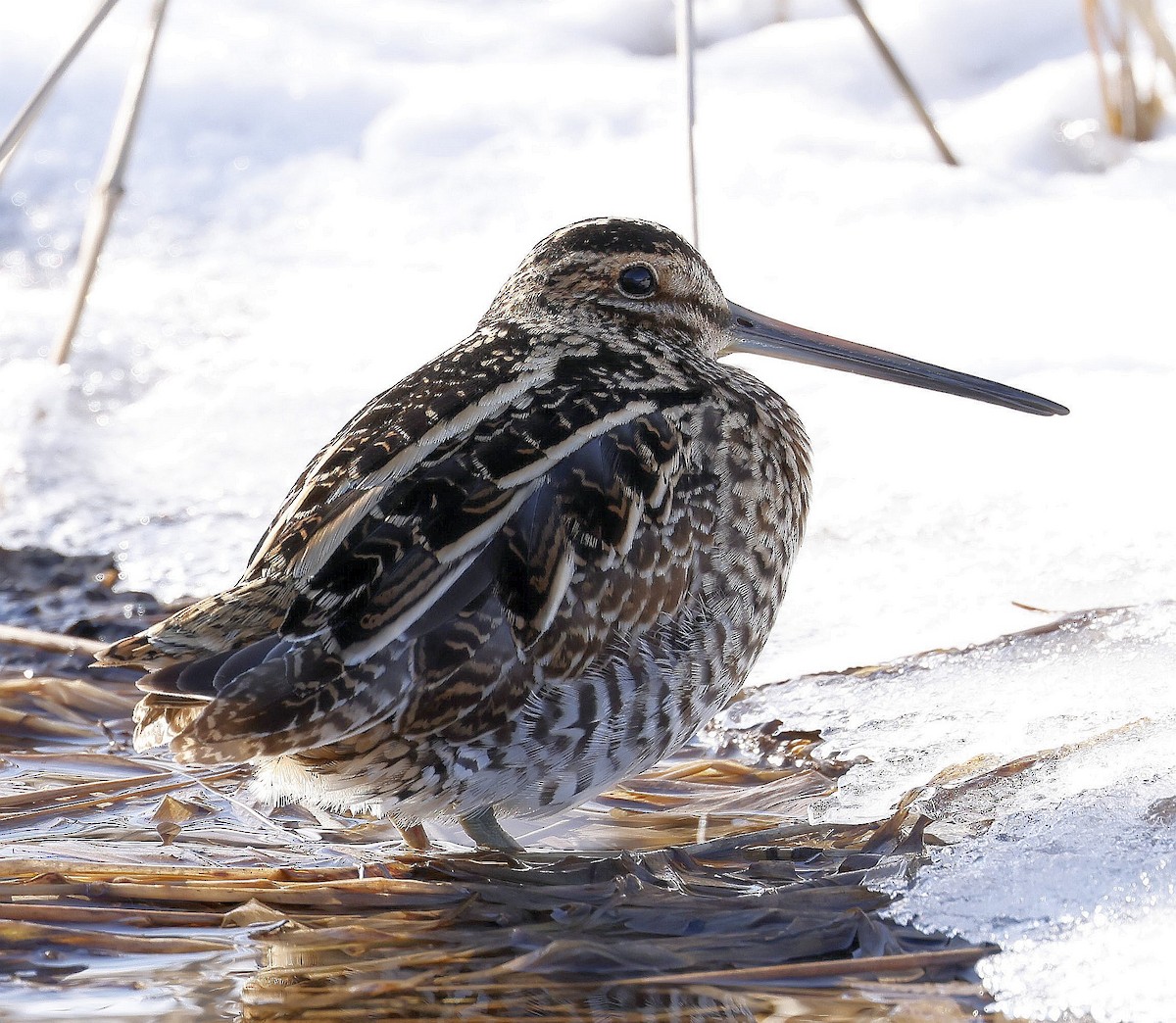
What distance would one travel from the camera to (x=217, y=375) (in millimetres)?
4797

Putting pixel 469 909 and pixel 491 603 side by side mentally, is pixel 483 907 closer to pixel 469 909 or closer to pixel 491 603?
pixel 469 909

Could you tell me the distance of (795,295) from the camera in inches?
190

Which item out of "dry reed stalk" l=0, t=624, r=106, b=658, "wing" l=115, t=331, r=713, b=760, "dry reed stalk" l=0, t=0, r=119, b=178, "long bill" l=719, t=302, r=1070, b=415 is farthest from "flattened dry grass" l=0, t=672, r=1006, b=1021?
"dry reed stalk" l=0, t=0, r=119, b=178

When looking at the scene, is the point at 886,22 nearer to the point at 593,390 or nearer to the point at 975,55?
the point at 975,55

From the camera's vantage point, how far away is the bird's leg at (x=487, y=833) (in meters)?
2.64

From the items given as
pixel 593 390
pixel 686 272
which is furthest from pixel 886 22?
pixel 593 390

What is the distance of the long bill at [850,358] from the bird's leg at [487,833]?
45.1 inches

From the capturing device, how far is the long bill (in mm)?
3238

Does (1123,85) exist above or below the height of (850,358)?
above

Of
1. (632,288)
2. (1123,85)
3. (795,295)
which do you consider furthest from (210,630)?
(1123,85)

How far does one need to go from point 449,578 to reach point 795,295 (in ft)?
8.94

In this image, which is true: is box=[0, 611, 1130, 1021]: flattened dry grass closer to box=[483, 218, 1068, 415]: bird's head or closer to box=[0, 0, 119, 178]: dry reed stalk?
box=[483, 218, 1068, 415]: bird's head

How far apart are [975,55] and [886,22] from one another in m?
0.36

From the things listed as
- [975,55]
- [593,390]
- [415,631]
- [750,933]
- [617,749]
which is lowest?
[750,933]
